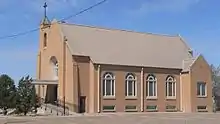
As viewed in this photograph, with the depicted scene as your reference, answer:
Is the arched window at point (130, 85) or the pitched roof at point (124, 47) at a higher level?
the pitched roof at point (124, 47)

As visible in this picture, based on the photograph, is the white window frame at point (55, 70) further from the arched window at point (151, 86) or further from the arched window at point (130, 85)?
the arched window at point (151, 86)

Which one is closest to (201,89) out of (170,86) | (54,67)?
(170,86)

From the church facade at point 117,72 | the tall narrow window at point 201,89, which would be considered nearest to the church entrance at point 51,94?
the church facade at point 117,72

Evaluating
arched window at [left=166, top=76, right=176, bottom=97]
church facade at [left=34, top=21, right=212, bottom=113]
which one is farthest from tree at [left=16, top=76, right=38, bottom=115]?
arched window at [left=166, top=76, right=176, bottom=97]

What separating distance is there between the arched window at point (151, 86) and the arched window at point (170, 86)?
243 centimetres

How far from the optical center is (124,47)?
199 ft

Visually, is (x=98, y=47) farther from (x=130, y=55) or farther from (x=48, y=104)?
(x=48, y=104)

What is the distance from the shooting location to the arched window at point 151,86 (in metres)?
60.1

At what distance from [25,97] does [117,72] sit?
47.4ft

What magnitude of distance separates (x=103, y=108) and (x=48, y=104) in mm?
7642

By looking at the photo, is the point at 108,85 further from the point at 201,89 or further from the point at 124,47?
the point at 201,89

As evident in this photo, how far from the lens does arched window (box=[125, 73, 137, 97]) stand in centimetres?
5815

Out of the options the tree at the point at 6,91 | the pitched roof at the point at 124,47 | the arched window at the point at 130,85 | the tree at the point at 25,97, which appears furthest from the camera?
the arched window at the point at 130,85

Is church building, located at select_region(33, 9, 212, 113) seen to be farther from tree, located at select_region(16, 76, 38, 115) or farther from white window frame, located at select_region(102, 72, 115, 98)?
tree, located at select_region(16, 76, 38, 115)
